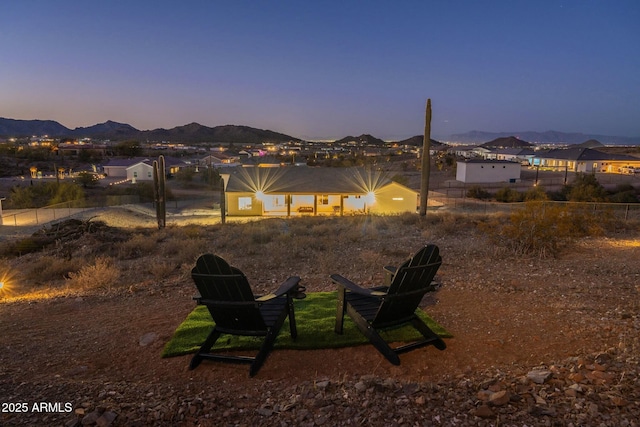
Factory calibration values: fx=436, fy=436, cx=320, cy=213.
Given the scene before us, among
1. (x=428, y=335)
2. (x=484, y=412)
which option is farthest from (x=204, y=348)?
(x=484, y=412)

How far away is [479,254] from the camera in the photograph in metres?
9.77

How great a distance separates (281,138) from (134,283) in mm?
185072

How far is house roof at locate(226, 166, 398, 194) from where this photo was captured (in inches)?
1128

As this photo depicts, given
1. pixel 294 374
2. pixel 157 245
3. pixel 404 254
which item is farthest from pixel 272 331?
pixel 157 245

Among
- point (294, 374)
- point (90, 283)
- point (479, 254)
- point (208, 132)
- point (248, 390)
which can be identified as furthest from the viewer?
point (208, 132)

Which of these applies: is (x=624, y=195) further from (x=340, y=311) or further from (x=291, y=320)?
(x=291, y=320)

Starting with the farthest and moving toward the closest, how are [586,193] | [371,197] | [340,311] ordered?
[586,193]
[371,197]
[340,311]

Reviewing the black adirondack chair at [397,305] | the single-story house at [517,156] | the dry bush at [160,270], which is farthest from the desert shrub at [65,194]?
the single-story house at [517,156]

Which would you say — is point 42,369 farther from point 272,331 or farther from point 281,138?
point 281,138

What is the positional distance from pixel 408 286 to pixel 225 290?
1.84 metres

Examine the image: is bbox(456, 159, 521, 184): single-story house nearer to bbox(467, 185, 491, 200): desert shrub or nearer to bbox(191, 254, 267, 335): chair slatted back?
bbox(467, 185, 491, 200): desert shrub

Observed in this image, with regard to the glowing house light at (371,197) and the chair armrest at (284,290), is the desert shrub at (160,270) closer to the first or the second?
the chair armrest at (284,290)

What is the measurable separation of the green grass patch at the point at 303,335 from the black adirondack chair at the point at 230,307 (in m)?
0.31

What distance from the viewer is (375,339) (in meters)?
4.40
